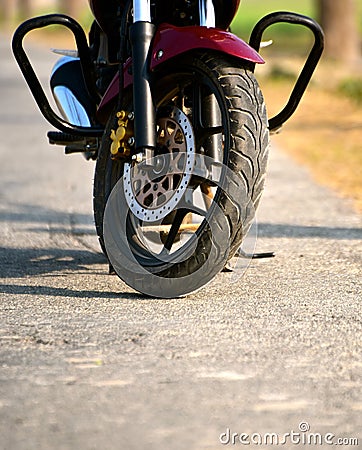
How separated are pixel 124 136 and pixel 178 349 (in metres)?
1.17

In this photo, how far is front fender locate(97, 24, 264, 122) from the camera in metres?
4.14

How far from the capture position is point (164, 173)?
432 cm

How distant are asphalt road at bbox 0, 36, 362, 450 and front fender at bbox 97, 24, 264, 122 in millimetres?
966

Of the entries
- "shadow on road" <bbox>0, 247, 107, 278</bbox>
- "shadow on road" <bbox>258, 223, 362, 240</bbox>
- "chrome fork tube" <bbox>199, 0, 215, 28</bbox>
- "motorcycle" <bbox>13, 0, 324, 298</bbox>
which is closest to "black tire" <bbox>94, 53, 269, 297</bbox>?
"motorcycle" <bbox>13, 0, 324, 298</bbox>

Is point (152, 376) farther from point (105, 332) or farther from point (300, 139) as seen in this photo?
point (300, 139)

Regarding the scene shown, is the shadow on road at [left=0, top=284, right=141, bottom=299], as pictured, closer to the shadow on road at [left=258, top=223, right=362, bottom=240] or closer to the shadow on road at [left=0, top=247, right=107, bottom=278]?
the shadow on road at [left=0, top=247, right=107, bottom=278]

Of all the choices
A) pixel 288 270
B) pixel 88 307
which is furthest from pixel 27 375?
pixel 288 270

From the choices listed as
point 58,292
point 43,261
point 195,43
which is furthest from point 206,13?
point 43,261

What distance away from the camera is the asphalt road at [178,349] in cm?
285

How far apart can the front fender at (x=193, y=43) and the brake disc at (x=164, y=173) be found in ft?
0.86

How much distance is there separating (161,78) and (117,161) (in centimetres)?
43

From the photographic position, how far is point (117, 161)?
14.9 feet

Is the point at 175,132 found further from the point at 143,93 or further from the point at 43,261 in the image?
the point at 43,261

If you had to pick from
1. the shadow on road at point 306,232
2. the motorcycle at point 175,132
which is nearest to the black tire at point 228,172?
the motorcycle at point 175,132
